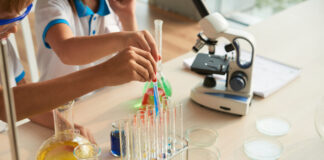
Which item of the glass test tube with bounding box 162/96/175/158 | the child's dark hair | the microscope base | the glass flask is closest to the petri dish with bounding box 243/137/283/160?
the microscope base

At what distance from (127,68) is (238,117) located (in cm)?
45

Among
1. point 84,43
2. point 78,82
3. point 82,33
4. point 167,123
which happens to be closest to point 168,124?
point 167,123

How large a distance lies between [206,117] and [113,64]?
404 mm

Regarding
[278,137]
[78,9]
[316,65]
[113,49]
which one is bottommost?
[278,137]

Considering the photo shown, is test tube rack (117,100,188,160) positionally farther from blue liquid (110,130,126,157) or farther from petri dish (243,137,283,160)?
petri dish (243,137,283,160)

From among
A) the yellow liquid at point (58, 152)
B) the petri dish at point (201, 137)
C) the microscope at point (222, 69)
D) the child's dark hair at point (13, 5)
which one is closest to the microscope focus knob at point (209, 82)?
the microscope at point (222, 69)

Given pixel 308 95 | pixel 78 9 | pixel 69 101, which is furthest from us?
pixel 78 9

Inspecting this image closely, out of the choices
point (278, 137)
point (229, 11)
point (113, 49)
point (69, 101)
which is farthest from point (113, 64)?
point (229, 11)

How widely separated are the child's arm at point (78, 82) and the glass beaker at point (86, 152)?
0.45ft

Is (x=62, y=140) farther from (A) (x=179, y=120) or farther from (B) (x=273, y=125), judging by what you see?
(B) (x=273, y=125)

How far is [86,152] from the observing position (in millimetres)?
892

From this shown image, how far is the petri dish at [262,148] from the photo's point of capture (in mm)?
1053

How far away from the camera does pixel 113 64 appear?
38.9 inches

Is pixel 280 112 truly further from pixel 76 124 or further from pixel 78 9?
pixel 78 9
